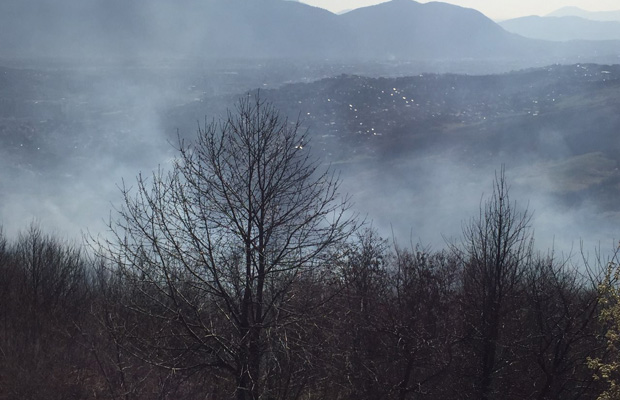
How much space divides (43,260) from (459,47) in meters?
139

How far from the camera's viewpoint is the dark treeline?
11594mm

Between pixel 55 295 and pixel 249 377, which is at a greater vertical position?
pixel 55 295

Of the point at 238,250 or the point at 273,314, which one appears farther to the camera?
the point at 238,250

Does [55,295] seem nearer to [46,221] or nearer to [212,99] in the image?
[46,221]

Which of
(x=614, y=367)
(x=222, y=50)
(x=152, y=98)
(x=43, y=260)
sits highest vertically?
(x=222, y=50)

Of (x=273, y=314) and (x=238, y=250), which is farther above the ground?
(x=238, y=250)

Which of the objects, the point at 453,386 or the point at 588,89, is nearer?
the point at 453,386

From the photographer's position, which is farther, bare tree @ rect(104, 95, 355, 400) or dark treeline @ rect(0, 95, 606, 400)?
dark treeline @ rect(0, 95, 606, 400)

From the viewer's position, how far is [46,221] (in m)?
80.9

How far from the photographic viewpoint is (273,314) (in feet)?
38.9

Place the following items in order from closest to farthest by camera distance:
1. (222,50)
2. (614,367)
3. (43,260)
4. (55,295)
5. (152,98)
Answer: (614,367) < (55,295) < (43,260) < (152,98) < (222,50)

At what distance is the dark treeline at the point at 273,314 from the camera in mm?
11594

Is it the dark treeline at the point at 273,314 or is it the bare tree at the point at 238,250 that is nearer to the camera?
the bare tree at the point at 238,250

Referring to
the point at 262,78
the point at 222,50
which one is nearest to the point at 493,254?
the point at 262,78
